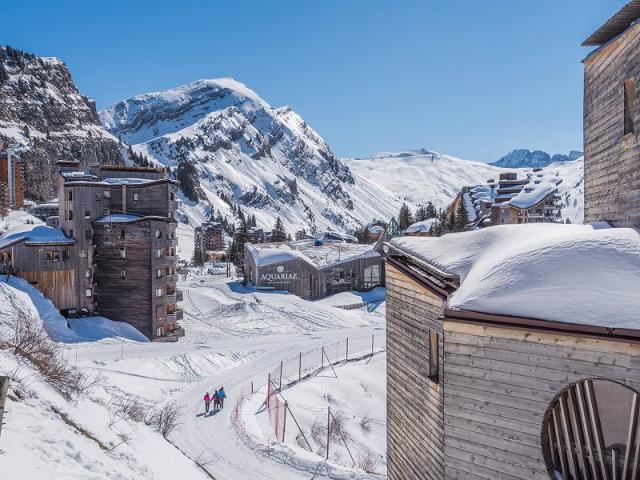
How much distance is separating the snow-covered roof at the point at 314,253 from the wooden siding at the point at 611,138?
149 ft

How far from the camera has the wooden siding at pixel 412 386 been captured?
1041 cm

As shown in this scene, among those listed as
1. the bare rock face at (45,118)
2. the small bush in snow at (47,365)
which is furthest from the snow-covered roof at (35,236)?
the bare rock face at (45,118)

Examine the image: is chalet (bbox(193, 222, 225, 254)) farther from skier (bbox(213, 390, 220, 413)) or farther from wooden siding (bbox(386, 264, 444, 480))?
wooden siding (bbox(386, 264, 444, 480))

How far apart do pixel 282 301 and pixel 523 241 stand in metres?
44.0

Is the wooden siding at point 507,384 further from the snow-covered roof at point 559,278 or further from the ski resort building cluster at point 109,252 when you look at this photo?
the ski resort building cluster at point 109,252

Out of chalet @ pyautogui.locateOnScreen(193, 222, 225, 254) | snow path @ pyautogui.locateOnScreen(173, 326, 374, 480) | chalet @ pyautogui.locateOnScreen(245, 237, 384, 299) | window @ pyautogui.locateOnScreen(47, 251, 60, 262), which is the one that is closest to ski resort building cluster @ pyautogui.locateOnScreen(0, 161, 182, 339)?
window @ pyautogui.locateOnScreen(47, 251, 60, 262)

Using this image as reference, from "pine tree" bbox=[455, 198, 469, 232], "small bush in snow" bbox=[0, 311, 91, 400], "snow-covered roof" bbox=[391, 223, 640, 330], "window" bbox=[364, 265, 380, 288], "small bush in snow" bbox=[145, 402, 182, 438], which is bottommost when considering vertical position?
"small bush in snow" bbox=[145, 402, 182, 438]

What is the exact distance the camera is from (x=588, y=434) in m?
8.20

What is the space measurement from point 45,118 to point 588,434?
161474 millimetres

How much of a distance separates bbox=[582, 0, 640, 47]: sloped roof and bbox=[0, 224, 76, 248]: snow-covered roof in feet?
118

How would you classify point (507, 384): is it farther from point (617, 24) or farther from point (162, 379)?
point (162, 379)

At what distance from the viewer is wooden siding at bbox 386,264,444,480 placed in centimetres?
1041

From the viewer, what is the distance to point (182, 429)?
21672 mm

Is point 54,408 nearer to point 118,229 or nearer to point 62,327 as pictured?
point 62,327
